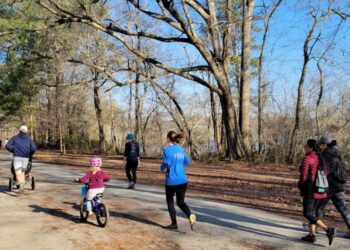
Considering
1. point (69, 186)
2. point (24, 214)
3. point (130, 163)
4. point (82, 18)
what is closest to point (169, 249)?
point (24, 214)

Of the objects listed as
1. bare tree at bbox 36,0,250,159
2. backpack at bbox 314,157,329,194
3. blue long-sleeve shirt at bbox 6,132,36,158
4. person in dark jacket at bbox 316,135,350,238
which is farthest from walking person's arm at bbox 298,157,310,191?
bare tree at bbox 36,0,250,159

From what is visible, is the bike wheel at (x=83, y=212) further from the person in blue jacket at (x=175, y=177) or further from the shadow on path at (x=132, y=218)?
the person in blue jacket at (x=175, y=177)

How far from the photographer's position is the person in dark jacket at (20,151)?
12.2 metres

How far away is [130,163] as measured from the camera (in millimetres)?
13312

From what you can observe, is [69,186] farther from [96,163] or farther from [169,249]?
[169,249]

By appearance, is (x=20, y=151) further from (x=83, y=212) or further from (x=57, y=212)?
(x=83, y=212)

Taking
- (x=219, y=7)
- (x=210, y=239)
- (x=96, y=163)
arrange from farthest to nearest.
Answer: (x=219, y=7) < (x=96, y=163) < (x=210, y=239)

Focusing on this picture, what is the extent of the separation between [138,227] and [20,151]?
5.64 meters

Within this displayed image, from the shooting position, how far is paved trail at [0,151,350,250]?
22.9 ft

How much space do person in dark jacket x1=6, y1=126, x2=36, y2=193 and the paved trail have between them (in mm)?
682

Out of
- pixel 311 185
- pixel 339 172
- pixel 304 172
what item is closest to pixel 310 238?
pixel 311 185

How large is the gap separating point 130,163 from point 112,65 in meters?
15.0

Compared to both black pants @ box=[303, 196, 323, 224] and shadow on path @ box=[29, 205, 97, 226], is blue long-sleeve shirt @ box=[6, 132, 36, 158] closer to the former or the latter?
shadow on path @ box=[29, 205, 97, 226]

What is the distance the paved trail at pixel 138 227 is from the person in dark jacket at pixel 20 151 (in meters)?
0.68
